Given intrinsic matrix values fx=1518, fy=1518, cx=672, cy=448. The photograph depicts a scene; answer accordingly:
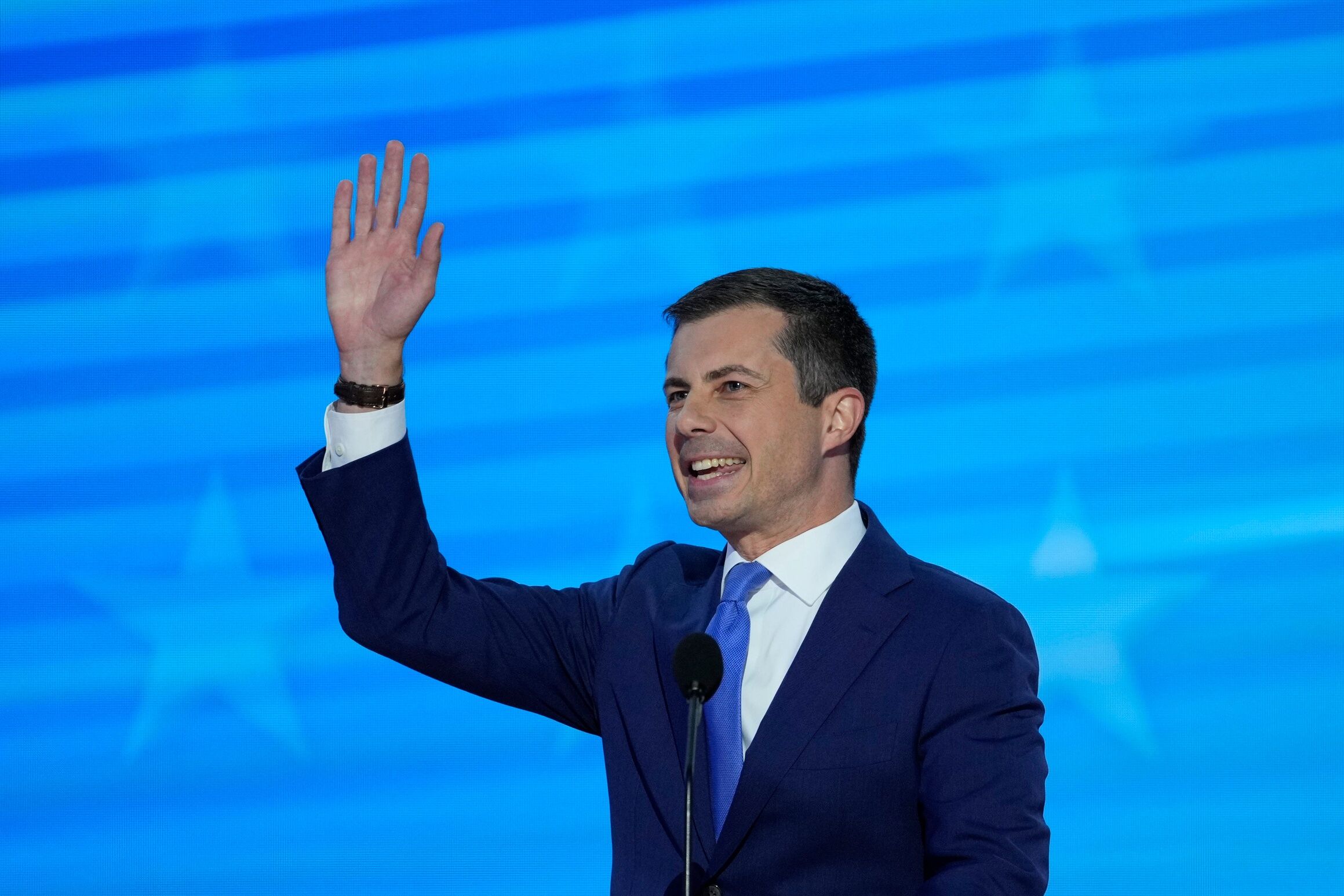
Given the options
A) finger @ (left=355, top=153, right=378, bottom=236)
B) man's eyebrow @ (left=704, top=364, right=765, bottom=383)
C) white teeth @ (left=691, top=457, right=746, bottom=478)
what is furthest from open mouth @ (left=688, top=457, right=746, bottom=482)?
finger @ (left=355, top=153, right=378, bottom=236)

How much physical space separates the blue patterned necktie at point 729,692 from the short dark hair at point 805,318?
241 millimetres

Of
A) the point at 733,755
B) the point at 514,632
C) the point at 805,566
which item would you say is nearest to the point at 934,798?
the point at 733,755

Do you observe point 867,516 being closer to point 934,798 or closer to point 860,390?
point 860,390

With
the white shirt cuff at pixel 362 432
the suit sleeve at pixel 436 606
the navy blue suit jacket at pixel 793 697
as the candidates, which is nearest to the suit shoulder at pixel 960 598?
the navy blue suit jacket at pixel 793 697

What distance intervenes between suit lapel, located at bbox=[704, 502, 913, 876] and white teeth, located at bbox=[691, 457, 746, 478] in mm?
183

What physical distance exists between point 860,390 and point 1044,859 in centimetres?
67

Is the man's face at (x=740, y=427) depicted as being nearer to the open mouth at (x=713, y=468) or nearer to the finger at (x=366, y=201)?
the open mouth at (x=713, y=468)

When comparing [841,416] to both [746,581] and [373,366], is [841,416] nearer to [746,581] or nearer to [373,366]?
[746,581]

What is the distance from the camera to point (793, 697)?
1.68 meters

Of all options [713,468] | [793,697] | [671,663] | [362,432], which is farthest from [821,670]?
[362,432]

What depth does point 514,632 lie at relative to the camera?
6.17 feet

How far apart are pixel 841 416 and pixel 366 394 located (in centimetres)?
62

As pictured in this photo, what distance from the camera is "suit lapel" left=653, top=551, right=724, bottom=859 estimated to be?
1.66 metres

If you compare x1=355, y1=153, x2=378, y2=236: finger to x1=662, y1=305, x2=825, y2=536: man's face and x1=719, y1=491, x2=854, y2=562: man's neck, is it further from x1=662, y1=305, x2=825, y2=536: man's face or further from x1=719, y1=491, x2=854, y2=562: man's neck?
x1=719, y1=491, x2=854, y2=562: man's neck
